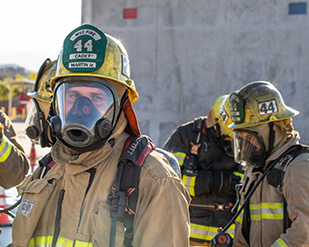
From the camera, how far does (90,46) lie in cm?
185

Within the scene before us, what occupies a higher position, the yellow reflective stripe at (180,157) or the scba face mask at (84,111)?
the scba face mask at (84,111)

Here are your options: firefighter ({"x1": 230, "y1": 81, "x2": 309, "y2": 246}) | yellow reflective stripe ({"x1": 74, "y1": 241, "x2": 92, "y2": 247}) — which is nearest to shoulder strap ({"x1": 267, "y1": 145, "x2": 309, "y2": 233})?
firefighter ({"x1": 230, "y1": 81, "x2": 309, "y2": 246})

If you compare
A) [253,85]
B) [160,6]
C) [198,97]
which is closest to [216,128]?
[253,85]

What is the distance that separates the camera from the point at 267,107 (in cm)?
313

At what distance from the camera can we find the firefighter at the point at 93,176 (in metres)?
Answer: 1.65

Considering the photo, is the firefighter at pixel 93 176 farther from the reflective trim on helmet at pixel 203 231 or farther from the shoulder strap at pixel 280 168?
the reflective trim on helmet at pixel 203 231

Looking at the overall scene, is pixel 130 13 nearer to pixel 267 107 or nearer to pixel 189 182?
pixel 189 182

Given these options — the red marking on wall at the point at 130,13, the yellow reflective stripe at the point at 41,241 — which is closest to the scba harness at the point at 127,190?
the yellow reflective stripe at the point at 41,241

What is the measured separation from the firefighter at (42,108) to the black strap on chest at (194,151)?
148 cm

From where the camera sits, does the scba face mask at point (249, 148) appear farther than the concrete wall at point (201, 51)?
No

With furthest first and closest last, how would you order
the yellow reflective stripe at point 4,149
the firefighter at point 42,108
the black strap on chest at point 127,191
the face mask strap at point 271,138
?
the firefighter at point 42,108
the yellow reflective stripe at point 4,149
the face mask strap at point 271,138
the black strap on chest at point 127,191

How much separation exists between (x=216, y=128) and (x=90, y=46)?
281 centimetres

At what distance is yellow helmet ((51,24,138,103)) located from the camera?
6.03 feet

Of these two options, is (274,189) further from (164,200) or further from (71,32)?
(71,32)
